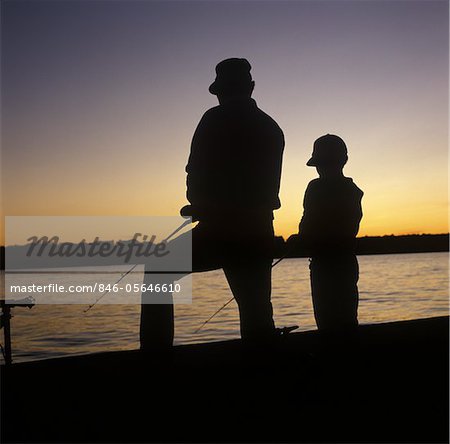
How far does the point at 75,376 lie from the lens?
13.5 feet

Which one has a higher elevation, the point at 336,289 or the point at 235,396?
the point at 336,289

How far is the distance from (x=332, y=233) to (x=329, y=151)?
2.82 feet

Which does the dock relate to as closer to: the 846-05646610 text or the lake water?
the 846-05646610 text

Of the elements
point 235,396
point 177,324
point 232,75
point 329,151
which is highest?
point 232,75

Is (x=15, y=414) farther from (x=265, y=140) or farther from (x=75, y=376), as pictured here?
(x=265, y=140)

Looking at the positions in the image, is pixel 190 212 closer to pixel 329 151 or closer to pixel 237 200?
pixel 237 200

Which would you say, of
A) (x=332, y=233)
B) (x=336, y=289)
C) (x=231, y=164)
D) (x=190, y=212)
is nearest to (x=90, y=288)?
(x=336, y=289)

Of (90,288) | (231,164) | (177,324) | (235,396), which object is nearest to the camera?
(235,396)

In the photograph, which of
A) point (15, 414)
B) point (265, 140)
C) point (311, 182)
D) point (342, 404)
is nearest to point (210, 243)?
point (265, 140)

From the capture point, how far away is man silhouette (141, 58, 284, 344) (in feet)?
12.3

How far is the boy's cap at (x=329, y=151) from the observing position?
5477mm

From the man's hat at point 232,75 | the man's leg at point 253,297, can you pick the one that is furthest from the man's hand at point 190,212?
the man's hat at point 232,75

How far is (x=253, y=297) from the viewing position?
382cm

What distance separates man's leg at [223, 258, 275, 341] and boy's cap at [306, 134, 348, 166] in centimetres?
199
